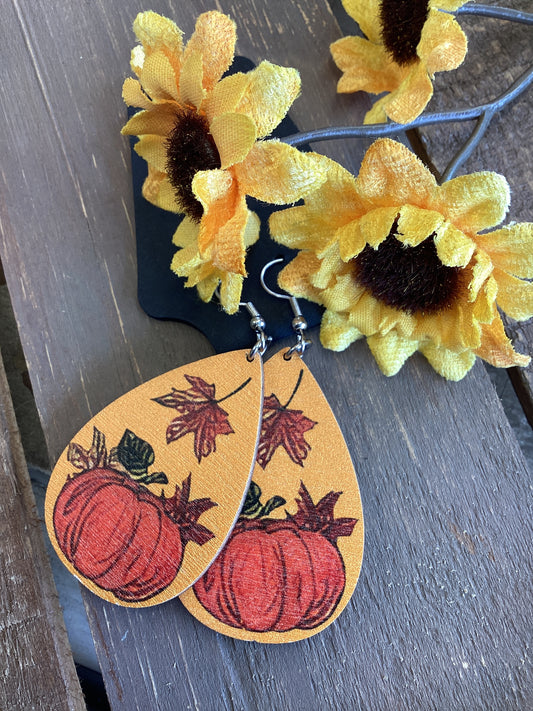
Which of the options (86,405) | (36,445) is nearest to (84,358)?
(86,405)

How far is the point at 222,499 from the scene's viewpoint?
453 millimetres

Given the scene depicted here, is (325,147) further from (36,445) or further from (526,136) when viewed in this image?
(36,445)

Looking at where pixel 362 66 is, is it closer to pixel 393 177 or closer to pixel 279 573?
pixel 393 177

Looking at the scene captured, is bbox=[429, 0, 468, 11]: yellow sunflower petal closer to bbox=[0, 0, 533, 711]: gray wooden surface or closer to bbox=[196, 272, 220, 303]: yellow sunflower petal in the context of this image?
bbox=[0, 0, 533, 711]: gray wooden surface

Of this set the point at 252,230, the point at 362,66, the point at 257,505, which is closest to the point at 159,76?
the point at 252,230

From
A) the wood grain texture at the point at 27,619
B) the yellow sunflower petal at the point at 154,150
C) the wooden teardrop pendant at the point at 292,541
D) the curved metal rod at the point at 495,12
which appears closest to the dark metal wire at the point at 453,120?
the curved metal rod at the point at 495,12

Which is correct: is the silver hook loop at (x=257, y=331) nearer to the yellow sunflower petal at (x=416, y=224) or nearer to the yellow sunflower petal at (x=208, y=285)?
the yellow sunflower petal at (x=208, y=285)

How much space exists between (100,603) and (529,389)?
16.5 inches

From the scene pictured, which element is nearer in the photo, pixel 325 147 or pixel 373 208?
pixel 373 208

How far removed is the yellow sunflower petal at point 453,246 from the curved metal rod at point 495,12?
218 mm

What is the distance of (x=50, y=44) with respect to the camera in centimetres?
60

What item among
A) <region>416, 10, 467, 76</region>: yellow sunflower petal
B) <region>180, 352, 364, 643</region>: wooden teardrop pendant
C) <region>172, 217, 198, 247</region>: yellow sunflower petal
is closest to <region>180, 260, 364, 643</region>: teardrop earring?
<region>180, 352, 364, 643</region>: wooden teardrop pendant

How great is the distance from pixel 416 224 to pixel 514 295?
0.29 feet

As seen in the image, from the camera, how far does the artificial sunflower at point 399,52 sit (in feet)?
1.39
